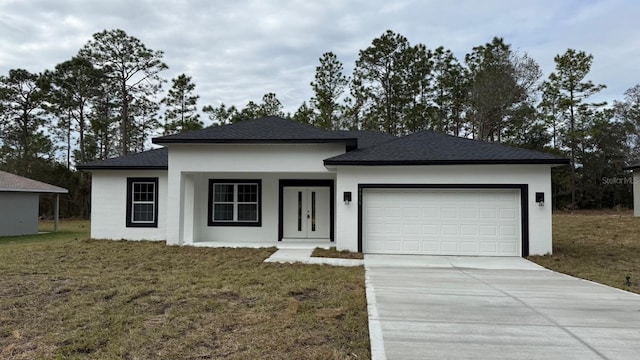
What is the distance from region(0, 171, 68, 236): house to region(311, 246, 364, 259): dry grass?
52.9 ft

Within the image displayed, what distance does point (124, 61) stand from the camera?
1232 inches

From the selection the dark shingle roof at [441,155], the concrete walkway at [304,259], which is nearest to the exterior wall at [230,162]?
the dark shingle roof at [441,155]

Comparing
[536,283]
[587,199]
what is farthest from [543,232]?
[587,199]

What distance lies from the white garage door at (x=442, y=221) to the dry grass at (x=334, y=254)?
66cm

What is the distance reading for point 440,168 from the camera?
11188 millimetres

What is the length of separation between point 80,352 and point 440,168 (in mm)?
9336

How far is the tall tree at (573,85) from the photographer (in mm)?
29344

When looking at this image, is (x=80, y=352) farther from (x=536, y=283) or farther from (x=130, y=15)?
(x=130, y=15)

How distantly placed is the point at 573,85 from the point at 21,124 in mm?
43913

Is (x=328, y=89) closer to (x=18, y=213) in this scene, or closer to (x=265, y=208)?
(x=265, y=208)

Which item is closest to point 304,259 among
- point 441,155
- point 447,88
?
point 441,155

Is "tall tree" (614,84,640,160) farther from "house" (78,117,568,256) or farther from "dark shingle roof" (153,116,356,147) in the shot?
"dark shingle roof" (153,116,356,147)

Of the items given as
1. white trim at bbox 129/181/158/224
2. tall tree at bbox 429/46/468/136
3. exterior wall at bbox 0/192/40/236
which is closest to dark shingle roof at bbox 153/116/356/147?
white trim at bbox 129/181/158/224

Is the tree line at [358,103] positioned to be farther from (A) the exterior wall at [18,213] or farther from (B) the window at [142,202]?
(B) the window at [142,202]
